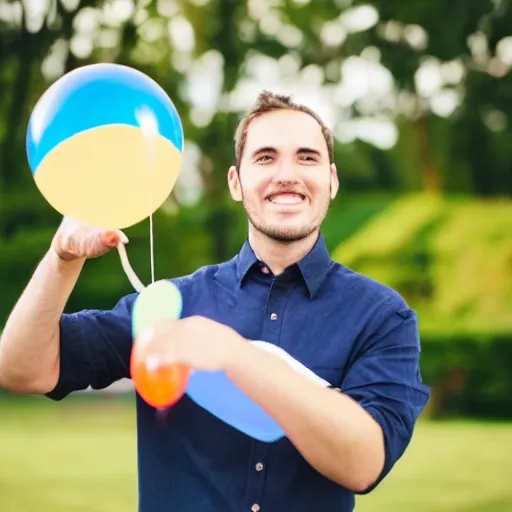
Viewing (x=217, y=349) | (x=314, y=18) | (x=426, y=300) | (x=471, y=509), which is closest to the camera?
(x=217, y=349)

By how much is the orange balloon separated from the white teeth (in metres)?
0.37

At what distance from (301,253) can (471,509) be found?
13.0ft

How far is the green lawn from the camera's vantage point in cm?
532

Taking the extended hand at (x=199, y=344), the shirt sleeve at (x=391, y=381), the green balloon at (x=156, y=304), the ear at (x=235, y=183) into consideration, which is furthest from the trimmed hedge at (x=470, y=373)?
the extended hand at (x=199, y=344)

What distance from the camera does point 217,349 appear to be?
4.17ft

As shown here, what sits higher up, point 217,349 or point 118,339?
point 217,349

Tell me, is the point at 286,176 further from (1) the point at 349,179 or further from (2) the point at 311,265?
(1) the point at 349,179

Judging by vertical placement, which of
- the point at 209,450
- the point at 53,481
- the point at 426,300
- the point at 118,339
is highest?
the point at 118,339

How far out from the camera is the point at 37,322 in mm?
1515

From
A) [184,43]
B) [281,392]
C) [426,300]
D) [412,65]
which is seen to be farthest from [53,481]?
[184,43]

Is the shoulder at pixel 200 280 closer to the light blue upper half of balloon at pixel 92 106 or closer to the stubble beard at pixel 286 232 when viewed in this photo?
the stubble beard at pixel 286 232

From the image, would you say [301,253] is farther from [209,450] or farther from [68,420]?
[68,420]

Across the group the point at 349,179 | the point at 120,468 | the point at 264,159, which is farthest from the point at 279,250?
the point at 349,179

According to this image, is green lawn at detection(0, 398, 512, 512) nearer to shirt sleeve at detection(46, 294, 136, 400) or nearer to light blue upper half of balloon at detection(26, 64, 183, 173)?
shirt sleeve at detection(46, 294, 136, 400)
